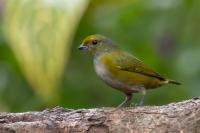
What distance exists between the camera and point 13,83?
20.0 feet

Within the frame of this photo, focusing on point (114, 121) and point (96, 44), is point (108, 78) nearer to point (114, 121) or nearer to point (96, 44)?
point (96, 44)

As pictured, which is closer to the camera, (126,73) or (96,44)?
(126,73)

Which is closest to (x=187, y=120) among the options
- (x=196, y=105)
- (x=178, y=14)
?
(x=196, y=105)

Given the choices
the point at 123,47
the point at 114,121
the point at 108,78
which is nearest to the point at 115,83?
the point at 108,78

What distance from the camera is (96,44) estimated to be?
18.3ft

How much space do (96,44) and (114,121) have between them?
1.40 meters

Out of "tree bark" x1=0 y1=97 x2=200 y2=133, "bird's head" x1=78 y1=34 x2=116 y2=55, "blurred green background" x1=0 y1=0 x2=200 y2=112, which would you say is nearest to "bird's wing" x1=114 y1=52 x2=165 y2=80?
"bird's head" x1=78 y1=34 x2=116 y2=55

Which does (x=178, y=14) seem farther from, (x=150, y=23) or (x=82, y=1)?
(x=82, y=1)

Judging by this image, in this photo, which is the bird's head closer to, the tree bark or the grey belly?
the grey belly

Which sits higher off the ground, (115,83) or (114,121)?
(115,83)

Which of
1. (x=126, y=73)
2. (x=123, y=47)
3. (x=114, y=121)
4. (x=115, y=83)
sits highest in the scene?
(x=123, y=47)

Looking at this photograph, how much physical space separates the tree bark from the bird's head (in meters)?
1.19

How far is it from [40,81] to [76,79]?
1.53 metres

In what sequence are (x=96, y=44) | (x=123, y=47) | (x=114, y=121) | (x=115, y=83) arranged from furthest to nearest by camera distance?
(x=123, y=47), (x=96, y=44), (x=115, y=83), (x=114, y=121)
